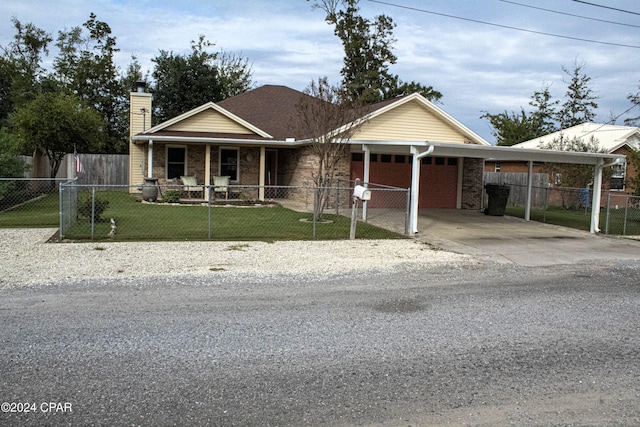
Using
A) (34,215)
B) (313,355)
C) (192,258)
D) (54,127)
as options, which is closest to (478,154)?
(192,258)

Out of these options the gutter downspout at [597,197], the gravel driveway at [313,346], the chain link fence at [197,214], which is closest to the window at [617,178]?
the gutter downspout at [597,197]

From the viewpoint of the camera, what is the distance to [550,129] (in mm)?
42906

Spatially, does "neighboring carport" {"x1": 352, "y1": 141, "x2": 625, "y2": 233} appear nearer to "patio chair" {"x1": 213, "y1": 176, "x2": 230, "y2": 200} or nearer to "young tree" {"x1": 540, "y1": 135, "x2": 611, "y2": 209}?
"patio chair" {"x1": 213, "y1": 176, "x2": 230, "y2": 200}

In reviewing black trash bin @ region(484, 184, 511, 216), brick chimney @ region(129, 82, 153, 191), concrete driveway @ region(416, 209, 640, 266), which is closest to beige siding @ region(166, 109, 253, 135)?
brick chimney @ region(129, 82, 153, 191)

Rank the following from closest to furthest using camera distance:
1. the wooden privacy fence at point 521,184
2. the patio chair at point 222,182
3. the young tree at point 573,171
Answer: the patio chair at point 222,182
the young tree at point 573,171
the wooden privacy fence at point 521,184

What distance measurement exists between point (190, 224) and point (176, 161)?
8860mm

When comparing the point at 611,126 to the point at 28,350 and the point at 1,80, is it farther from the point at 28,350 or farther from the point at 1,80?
the point at 1,80

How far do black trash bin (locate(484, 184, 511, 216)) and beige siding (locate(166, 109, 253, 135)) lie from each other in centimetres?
1012

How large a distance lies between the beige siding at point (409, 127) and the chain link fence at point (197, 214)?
7.43 feet

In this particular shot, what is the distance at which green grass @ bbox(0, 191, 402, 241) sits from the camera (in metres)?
12.6

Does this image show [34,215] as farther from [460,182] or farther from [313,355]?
[460,182]

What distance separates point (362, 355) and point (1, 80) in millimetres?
44470

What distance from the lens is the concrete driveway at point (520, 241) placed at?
38.3 ft

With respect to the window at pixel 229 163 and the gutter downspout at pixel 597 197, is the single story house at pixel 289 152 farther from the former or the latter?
the gutter downspout at pixel 597 197
